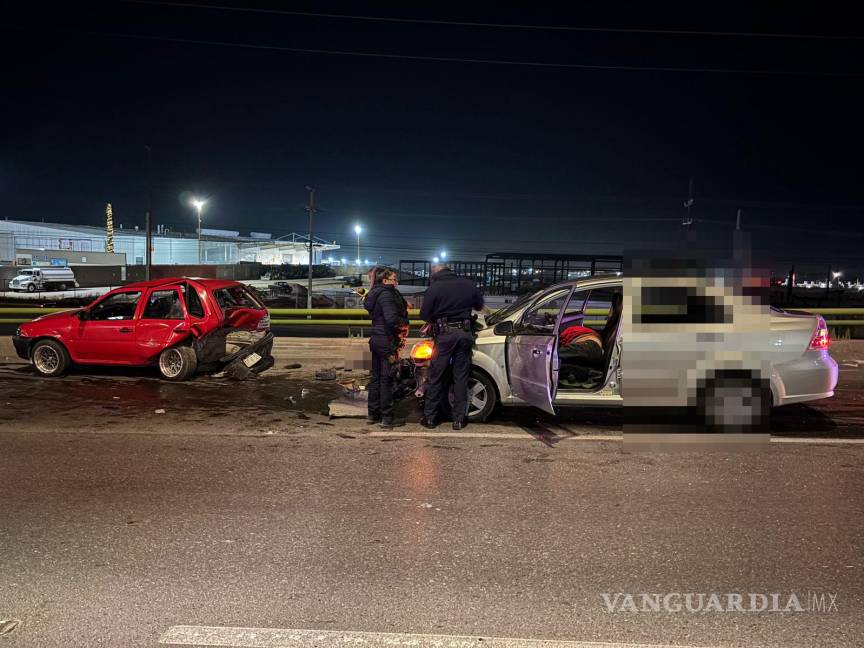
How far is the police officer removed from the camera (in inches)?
274

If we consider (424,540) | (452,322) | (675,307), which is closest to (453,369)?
(452,322)

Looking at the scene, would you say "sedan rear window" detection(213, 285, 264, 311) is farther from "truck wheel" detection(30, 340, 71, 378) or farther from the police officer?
the police officer

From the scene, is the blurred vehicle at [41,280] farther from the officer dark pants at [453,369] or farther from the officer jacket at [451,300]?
the officer jacket at [451,300]

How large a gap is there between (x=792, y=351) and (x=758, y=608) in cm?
388

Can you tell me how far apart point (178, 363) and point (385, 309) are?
4.52 m

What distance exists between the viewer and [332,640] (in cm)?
306

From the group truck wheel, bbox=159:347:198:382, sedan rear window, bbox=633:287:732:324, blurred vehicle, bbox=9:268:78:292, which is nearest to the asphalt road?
sedan rear window, bbox=633:287:732:324

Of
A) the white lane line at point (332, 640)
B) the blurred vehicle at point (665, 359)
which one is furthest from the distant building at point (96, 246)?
the white lane line at point (332, 640)

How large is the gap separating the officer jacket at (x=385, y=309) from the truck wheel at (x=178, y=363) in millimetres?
4080

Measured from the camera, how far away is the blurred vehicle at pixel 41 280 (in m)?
42.4

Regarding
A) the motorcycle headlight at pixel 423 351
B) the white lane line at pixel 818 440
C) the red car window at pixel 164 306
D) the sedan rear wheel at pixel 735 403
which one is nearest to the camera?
the sedan rear wheel at pixel 735 403

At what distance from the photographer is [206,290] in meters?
10.0

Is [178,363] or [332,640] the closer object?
[332,640]

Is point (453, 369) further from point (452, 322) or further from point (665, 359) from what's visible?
point (665, 359)
